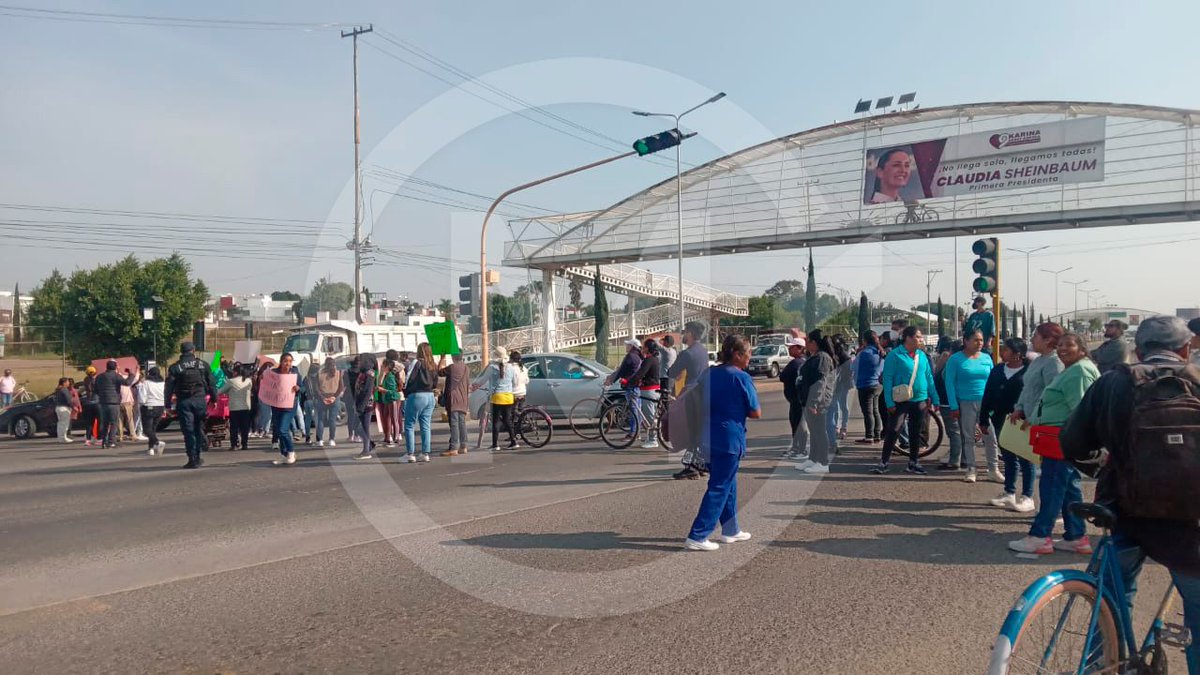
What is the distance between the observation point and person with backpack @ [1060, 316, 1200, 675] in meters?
3.36

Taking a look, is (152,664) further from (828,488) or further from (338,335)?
(338,335)

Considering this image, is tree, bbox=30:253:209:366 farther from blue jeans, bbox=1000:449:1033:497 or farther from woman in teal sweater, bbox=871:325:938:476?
blue jeans, bbox=1000:449:1033:497

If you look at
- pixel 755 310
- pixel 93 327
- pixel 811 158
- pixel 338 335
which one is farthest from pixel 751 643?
pixel 755 310

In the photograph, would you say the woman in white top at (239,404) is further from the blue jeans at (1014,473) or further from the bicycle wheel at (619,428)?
the blue jeans at (1014,473)

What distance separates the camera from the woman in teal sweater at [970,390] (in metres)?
9.88

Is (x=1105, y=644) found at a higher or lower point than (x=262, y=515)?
higher

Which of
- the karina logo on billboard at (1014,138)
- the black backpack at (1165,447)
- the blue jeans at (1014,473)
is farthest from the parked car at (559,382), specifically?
the karina logo on billboard at (1014,138)

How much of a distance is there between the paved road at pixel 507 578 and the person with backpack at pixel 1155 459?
3.84 feet

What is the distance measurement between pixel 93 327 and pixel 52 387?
1214 centimetres

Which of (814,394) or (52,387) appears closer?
(814,394)

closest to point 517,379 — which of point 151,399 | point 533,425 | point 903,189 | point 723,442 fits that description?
point 533,425

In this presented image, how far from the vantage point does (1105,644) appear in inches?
143

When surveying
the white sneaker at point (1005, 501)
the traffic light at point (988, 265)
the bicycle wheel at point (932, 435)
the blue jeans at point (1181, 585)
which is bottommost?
the white sneaker at point (1005, 501)

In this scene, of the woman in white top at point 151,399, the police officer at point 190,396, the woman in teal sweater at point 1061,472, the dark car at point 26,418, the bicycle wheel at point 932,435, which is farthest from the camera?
the dark car at point 26,418
